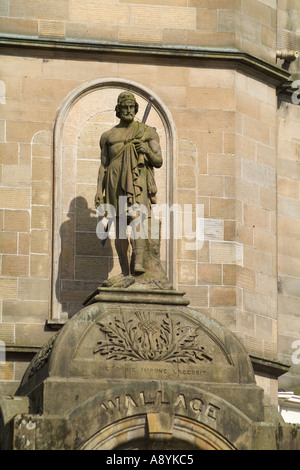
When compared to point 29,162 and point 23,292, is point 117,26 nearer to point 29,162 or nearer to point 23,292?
point 29,162

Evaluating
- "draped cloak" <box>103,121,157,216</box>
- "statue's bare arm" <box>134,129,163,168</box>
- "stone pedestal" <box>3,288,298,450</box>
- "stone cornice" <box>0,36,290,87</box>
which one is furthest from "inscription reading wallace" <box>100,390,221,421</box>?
"stone cornice" <box>0,36,290,87</box>

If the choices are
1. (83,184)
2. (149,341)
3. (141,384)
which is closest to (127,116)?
(83,184)

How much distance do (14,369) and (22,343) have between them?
41 cm

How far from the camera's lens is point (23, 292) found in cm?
2453

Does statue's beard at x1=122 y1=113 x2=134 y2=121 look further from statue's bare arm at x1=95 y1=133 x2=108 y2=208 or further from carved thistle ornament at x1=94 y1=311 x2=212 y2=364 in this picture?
carved thistle ornament at x1=94 y1=311 x2=212 y2=364

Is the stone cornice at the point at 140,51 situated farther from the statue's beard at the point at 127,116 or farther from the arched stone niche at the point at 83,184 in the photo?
the statue's beard at the point at 127,116

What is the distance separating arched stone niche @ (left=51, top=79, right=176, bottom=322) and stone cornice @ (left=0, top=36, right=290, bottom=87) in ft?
1.59

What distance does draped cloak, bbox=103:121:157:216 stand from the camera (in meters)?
22.4

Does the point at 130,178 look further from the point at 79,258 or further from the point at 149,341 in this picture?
the point at 79,258

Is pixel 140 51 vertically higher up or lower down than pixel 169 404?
higher up

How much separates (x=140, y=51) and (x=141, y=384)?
7.02 m

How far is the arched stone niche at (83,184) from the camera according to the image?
24.7 m

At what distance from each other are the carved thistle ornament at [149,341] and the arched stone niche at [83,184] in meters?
3.48

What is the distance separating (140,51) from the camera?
84.3 ft
